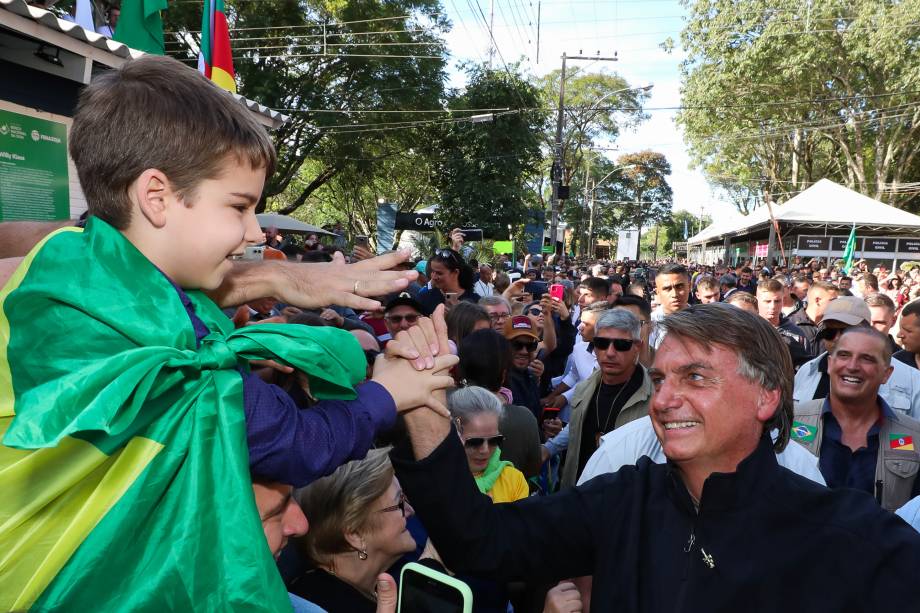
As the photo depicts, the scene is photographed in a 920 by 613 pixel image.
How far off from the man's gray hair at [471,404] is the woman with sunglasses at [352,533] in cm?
81

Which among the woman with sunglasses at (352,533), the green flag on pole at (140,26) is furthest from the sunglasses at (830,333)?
the green flag on pole at (140,26)

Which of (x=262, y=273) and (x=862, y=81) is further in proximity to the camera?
(x=862, y=81)

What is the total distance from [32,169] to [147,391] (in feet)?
19.5

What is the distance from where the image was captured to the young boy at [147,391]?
1.28m

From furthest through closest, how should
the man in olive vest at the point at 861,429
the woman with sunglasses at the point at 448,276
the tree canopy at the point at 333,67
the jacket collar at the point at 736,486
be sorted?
the tree canopy at the point at 333,67 → the woman with sunglasses at the point at 448,276 → the man in olive vest at the point at 861,429 → the jacket collar at the point at 736,486

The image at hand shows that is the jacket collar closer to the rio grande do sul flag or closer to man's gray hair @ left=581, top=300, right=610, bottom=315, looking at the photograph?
man's gray hair @ left=581, top=300, right=610, bottom=315

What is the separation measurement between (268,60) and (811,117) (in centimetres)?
2945

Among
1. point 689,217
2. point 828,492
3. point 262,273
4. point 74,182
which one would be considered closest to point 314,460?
point 262,273

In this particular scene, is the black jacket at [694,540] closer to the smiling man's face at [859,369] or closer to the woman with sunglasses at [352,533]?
the woman with sunglasses at [352,533]

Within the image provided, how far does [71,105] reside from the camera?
23.2 feet

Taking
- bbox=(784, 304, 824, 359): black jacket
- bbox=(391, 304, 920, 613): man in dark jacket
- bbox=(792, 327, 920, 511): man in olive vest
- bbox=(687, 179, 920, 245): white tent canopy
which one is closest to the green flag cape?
bbox=(391, 304, 920, 613): man in dark jacket

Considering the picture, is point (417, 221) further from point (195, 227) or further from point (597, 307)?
point (195, 227)

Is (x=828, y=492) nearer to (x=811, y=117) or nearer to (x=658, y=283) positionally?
(x=658, y=283)

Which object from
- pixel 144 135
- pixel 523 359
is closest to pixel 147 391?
pixel 144 135
